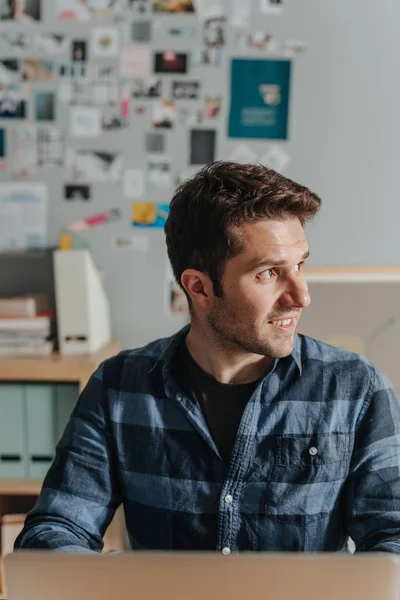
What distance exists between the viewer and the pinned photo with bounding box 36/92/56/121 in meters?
2.45

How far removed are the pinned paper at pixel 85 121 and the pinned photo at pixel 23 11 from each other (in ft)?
1.11

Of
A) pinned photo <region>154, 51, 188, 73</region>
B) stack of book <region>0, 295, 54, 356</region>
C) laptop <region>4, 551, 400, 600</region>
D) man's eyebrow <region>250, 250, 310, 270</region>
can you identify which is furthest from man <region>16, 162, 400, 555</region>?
pinned photo <region>154, 51, 188, 73</region>

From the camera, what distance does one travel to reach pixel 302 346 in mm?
1306

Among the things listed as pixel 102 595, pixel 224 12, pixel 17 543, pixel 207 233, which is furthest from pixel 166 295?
pixel 102 595

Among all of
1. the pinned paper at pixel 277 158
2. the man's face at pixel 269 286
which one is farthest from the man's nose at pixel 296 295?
the pinned paper at pixel 277 158

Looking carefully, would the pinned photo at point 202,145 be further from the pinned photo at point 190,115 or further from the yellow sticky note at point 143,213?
the yellow sticky note at point 143,213

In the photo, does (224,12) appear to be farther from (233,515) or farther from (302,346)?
(233,515)

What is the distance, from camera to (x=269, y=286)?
122 centimetres

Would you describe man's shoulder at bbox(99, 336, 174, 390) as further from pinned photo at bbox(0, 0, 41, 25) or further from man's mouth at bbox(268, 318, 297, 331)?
pinned photo at bbox(0, 0, 41, 25)

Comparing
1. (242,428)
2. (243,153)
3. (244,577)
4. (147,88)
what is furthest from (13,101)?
(244,577)

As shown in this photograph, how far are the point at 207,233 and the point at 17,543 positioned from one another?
0.62 meters

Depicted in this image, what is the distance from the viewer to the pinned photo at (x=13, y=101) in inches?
96.8

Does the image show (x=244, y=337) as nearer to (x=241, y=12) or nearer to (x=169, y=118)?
(x=169, y=118)

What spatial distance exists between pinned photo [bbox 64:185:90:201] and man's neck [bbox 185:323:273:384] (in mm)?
1298
